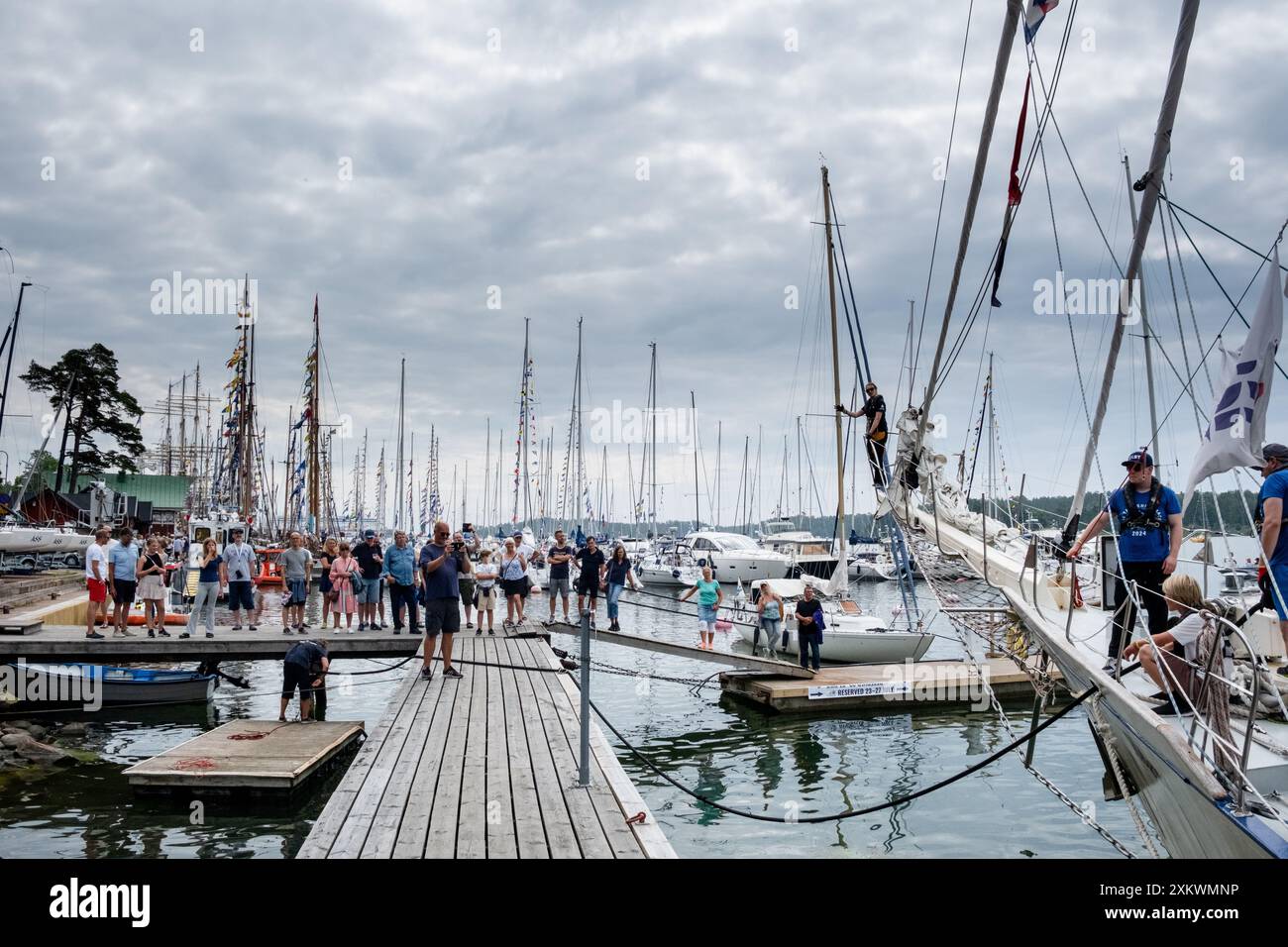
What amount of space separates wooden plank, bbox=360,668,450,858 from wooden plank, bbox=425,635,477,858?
0.22 m

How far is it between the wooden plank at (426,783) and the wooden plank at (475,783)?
0.68 ft

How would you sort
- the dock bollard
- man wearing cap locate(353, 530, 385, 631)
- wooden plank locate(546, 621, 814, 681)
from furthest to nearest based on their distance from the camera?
man wearing cap locate(353, 530, 385, 631) < wooden plank locate(546, 621, 814, 681) < the dock bollard

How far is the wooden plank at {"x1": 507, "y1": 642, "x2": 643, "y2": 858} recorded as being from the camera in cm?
→ 589

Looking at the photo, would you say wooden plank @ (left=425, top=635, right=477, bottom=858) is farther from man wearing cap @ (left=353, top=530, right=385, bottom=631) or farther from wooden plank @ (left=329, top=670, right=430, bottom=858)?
man wearing cap @ (left=353, top=530, right=385, bottom=631)

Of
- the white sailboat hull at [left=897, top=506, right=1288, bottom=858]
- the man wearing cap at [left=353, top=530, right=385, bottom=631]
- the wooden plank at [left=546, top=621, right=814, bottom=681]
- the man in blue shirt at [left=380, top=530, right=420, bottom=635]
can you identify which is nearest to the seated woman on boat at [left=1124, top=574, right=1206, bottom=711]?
the white sailboat hull at [left=897, top=506, right=1288, bottom=858]

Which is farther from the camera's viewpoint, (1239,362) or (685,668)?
(685,668)

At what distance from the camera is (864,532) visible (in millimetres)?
88188

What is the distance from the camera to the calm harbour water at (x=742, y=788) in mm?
10492

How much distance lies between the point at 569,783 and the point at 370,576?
11471 mm

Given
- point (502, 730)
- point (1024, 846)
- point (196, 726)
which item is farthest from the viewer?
point (196, 726)
